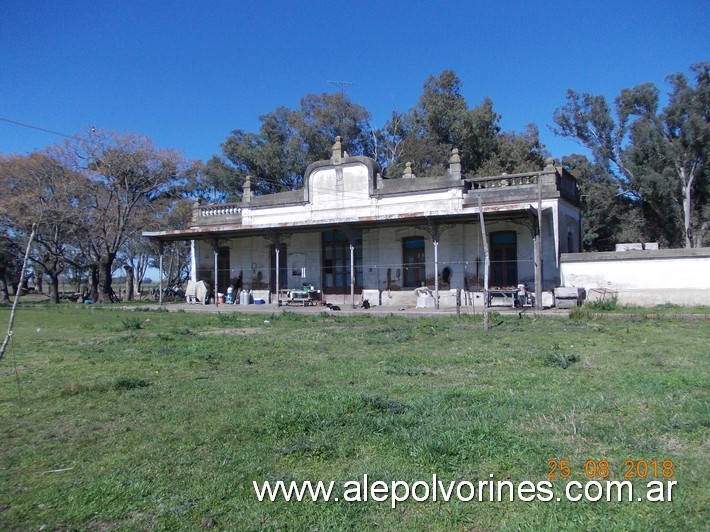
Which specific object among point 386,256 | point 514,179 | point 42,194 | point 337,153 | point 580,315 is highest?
point 337,153

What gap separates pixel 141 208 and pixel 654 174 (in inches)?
1278

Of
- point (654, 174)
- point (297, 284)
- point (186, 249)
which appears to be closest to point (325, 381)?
point (297, 284)

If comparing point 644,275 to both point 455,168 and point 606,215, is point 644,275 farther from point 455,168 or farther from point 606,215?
point 606,215

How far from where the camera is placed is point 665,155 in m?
33.3

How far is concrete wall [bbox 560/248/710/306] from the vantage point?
697 inches

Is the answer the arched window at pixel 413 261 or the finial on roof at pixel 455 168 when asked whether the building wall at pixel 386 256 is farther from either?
the finial on roof at pixel 455 168

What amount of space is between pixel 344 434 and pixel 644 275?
17.7 metres

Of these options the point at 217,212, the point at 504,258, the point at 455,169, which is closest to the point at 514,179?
the point at 455,169

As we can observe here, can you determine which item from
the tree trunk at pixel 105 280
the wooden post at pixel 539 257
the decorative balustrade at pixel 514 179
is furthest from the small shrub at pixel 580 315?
the tree trunk at pixel 105 280

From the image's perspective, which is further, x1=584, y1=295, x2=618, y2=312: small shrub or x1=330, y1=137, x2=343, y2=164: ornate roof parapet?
x1=330, y1=137, x2=343, y2=164: ornate roof parapet

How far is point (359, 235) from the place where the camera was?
24.3m

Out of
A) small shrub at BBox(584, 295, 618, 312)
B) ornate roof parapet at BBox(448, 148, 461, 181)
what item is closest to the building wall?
ornate roof parapet at BBox(448, 148, 461, 181)

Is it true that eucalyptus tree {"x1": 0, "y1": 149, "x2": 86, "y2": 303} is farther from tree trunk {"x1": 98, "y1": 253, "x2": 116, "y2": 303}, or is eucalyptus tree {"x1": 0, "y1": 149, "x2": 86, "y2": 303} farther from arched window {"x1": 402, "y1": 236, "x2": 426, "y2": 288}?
arched window {"x1": 402, "y1": 236, "x2": 426, "y2": 288}

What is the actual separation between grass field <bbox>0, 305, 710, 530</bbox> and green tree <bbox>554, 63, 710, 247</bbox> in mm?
29043
